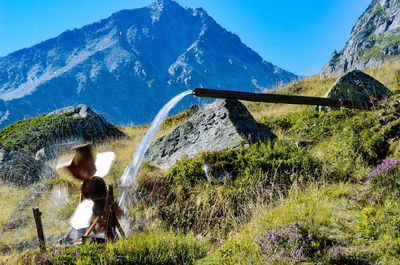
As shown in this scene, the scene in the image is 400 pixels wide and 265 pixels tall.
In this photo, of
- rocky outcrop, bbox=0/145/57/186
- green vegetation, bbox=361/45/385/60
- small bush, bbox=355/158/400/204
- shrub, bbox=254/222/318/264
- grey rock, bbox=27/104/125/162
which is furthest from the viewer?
green vegetation, bbox=361/45/385/60

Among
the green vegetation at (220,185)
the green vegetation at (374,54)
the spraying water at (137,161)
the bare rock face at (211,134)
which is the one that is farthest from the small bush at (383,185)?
the green vegetation at (374,54)

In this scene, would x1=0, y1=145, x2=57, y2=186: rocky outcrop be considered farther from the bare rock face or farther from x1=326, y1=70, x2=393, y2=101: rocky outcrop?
x1=326, y1=70, x2=393, y2=101: rocky outcrop

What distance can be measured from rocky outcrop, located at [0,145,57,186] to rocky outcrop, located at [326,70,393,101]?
35.6 feet

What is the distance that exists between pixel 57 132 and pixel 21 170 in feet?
17.5

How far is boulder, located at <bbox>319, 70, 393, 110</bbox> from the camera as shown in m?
9.58

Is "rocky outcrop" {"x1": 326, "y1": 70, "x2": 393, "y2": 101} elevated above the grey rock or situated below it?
below

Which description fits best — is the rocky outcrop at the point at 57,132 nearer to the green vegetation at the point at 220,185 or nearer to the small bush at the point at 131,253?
the green vegetation at the point at 220,185

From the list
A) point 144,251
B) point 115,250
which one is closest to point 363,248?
point 144,251

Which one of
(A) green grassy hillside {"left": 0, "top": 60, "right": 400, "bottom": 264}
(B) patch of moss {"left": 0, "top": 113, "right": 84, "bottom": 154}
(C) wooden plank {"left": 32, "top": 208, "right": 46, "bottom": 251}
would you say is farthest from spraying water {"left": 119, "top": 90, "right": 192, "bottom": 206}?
(B) patch of moss {"left": 0, "top": 113, "right": 84, "bottom": 154}

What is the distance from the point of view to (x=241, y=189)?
5.49m

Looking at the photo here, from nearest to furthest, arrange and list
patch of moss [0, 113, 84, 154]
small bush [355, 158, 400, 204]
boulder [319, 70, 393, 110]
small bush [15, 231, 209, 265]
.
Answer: small bush [15, 231, 209, 265], small bush [355, 158, 400, 204], boulder [319, 70, 393, 110], patch of moss [0, 113, 84, 154]

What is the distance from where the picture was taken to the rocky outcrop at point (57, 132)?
576 inches

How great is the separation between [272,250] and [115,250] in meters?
2.15

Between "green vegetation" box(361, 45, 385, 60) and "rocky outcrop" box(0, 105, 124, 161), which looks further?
"green vegetation" box(361, 45, 385, 60)
